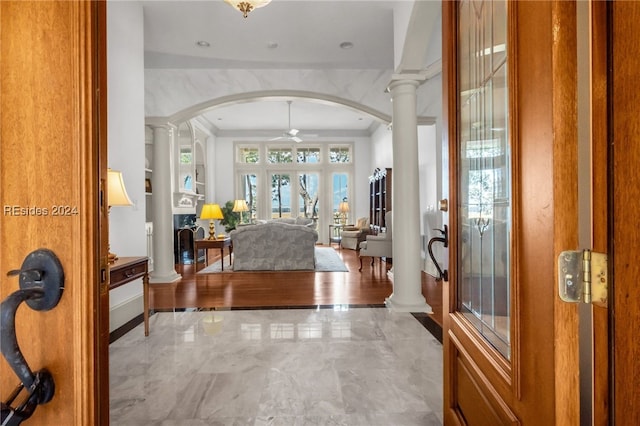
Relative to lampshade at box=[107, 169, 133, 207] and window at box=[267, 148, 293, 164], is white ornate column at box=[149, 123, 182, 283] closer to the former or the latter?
lampshade at box=[107, 169, 133, 207]

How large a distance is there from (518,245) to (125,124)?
11.8 ft

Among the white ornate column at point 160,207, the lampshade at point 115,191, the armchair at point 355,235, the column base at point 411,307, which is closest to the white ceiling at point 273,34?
the white ornate column at point 160,207

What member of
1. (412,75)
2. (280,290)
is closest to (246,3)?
(412,75)

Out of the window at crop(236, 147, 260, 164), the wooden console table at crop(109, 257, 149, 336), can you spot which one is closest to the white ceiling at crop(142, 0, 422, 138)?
the wooden console table at crop(109, 257, 149, 336)

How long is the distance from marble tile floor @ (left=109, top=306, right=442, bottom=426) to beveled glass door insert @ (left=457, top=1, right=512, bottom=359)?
103 cm

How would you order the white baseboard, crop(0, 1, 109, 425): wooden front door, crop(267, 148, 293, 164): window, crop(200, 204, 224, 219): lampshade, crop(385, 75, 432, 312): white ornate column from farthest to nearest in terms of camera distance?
crop(267, 148, 293, 164): window → crop(200, 204, 224, 219): lampshade → crop(385, 75, 432, 312): white ornate column → the white baseboard → crop(0, 1, 109, 425): wooden front door

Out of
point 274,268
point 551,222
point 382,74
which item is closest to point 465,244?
point 551,222

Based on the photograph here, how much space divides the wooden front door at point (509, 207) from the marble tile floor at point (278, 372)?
798 mm

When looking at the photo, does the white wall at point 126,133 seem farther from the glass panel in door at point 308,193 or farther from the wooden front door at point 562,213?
the glass panel in door at point 308,193

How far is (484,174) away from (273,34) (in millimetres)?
4042

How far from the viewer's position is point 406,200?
383cm

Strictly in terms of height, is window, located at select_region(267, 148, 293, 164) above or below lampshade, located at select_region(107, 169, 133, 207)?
above

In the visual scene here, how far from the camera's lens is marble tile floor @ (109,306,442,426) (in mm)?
1885

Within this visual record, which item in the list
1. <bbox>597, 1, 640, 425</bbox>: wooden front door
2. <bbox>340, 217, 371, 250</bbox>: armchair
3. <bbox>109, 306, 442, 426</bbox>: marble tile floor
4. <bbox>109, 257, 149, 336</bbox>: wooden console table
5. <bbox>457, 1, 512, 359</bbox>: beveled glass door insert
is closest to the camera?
<bbox>597, 1, 640, 425</bbox>: wooden front door
